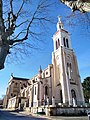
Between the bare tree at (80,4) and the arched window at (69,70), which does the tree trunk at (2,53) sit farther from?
the arched window at (69,70)

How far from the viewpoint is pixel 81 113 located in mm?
23406

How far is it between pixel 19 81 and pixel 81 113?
47.0 m

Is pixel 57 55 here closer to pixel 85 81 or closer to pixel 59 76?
pixel 59 76

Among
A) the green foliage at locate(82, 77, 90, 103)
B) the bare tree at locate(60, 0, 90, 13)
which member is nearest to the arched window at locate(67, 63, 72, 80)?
the green foliage at locate(82, 77, 90, 103)

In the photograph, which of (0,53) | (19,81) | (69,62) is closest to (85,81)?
(69,62)

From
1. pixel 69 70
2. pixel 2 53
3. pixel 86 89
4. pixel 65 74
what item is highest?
pixel 69 70

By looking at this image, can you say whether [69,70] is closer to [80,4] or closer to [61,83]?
[61,83]

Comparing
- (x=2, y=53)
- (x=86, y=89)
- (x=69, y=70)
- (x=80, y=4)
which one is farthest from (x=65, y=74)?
(x=80, y=4)

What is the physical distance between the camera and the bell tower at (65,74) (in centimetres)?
3358

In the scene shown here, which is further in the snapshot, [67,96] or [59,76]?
[59,76]

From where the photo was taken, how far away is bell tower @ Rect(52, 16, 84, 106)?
110 feet

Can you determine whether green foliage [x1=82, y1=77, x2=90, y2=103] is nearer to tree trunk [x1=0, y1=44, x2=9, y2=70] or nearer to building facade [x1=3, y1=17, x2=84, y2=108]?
building facade [x1=3, y1=17, x2=84, y2=108]

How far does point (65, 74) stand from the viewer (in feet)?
116

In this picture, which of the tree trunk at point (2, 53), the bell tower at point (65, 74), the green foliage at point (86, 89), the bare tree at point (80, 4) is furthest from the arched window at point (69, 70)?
the bare tree at point (80, 4)
